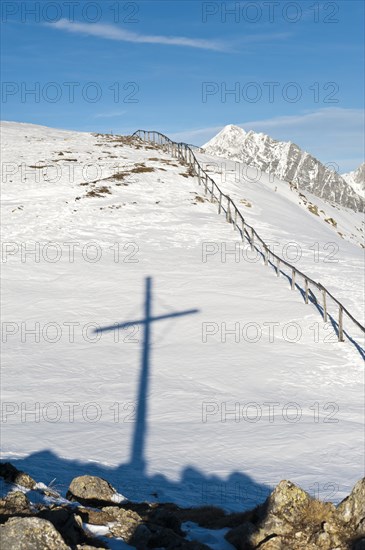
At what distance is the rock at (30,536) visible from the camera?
12.0 ft

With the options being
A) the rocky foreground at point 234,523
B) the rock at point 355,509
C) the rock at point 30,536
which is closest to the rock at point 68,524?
the rocky foreground at point 234,523

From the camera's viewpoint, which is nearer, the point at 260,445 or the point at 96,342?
the point at 260,445

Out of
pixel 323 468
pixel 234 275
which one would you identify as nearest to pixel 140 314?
pixel 234 275

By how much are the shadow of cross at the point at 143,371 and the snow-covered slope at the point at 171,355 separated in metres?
0.04

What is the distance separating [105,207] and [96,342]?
14.9 meters

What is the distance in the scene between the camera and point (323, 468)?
8.43 m

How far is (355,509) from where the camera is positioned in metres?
4.72

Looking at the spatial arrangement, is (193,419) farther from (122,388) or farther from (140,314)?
(140,314)

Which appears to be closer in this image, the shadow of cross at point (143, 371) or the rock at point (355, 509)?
the rock at point (355, 509)

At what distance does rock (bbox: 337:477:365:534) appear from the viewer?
15.2 ft

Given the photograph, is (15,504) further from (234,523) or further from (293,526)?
(293,526)

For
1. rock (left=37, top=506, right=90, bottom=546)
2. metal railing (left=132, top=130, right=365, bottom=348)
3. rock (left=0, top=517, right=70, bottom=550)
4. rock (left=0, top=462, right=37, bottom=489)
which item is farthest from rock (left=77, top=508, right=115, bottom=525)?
metal railing (left=132, top=130, right=365, bottom=348)

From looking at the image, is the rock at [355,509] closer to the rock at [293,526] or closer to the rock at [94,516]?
the rock at [293,526]

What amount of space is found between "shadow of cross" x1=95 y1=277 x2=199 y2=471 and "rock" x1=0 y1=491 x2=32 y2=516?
3221 mm
